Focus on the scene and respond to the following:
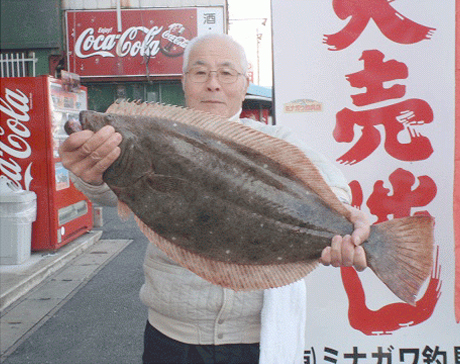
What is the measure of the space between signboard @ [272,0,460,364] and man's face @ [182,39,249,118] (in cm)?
104

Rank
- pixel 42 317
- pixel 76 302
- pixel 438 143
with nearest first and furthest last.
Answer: pixel 438 143 → pixel 42 317 → pixel 76 302

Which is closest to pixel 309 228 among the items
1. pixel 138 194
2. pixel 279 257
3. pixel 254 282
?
pixel 279 257

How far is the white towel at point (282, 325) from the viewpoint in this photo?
175cm

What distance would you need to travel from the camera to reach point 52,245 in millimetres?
6484

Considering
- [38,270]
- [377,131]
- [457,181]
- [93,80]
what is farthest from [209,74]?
[93,80]

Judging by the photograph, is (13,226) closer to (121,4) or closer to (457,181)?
(457,181)

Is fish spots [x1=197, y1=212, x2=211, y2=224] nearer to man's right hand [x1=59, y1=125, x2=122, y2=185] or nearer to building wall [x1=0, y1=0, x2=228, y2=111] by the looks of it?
man's right hand [x1=59, y1=125, x2=122, y2=185]

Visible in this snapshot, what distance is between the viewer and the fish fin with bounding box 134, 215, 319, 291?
142 cm

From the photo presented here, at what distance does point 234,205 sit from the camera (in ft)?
4.60

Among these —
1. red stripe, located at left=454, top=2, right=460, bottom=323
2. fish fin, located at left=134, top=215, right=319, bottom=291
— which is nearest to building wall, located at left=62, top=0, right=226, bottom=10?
red stripe, located at left=454, top=2, right=460, bottom=323

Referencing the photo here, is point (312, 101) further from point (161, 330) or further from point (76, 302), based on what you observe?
point (76, 302)

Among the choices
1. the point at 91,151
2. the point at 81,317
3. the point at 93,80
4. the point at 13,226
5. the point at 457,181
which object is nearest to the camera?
the point at 91,151

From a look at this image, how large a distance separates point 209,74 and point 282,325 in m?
1.00

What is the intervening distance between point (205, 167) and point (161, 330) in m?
0.84
